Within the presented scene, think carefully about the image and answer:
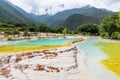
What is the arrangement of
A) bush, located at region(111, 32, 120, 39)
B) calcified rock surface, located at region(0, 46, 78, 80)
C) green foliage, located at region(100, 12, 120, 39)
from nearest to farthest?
calcified rock surface, located at region(0, 46, 78, 80)
bush, located at region(111, 32, 120, 39)
green foliage, located at region(100, 12, 120, 39)

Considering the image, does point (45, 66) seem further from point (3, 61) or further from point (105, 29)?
point (105, 29)

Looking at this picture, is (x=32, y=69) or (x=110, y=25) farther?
(x=110, y=25)

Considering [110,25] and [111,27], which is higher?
[110,25]

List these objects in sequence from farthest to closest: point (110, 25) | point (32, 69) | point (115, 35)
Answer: point (110, 25), point (115, 35), point (32, 69)

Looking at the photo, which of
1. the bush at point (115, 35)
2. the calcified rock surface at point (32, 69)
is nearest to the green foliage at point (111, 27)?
the bush at point (115, 35)

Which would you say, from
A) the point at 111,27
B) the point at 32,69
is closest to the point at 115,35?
the point at 111,27

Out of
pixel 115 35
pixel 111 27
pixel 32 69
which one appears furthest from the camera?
pixel 111 27

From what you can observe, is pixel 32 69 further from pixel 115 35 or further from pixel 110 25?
pixel 110 25

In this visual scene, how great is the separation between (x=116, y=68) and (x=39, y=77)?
12.6 metres

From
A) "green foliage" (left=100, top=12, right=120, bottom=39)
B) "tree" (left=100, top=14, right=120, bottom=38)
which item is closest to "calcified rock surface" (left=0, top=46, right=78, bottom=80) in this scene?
"green foliage" (left=100, top=12, right=120, bottom=39)

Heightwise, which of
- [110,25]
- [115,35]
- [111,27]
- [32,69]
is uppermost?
[110,25]

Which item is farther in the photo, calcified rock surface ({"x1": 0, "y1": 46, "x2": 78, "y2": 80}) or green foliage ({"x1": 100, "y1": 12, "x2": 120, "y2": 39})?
green foliage ({"x1": 100, "y1": 12, "x2": 120, "y2": 39})

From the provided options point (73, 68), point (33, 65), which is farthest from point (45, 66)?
point (73, 68)

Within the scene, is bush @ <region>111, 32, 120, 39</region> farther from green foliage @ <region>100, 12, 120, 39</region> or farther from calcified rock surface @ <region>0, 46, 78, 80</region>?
calcified rock surface @ <region>0, 46, 78, 80</region>
